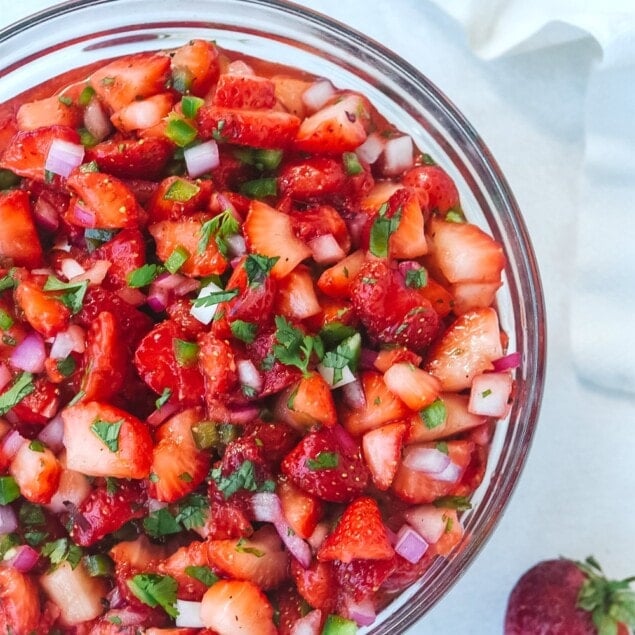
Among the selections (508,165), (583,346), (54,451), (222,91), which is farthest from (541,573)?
(222,91)

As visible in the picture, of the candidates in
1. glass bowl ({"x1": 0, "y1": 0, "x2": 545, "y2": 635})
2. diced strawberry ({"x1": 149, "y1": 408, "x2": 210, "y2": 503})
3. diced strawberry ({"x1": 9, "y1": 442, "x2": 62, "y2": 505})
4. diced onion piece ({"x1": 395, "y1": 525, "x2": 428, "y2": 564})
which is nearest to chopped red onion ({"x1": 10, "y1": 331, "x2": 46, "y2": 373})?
diced strawberry ({"x1": 9, "y1": 442, "x2": 62, "y2": 505})

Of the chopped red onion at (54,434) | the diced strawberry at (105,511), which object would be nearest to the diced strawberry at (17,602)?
the diced strawberry at (105,511)

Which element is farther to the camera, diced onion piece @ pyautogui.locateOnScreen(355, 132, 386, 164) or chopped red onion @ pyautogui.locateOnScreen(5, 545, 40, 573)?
diced onion piece @ pyautogui.locateOnScreen(355, 132, 386, 164)

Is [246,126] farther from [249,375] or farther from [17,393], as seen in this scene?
[17,393]

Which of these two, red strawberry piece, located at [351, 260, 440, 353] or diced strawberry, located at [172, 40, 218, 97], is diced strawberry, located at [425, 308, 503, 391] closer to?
red strawberry piece, located at [351, 260, 440, 353]

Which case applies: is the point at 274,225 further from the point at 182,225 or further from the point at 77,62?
the point at 77,62

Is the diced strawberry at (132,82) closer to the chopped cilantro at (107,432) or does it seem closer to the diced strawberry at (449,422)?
the chopped cilantro at (107,432)
